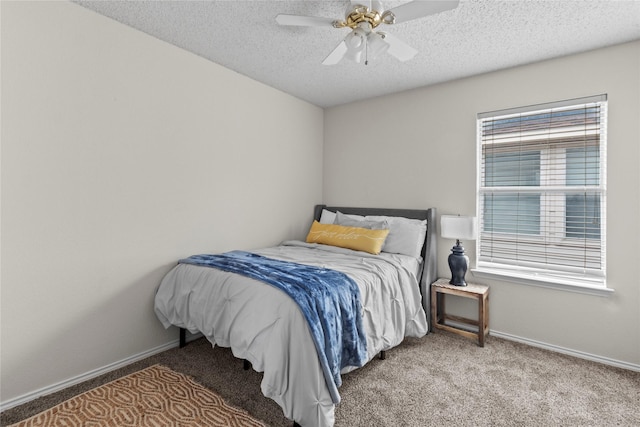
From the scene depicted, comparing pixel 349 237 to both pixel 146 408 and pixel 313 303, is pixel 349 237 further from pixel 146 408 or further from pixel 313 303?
pixel 146 408

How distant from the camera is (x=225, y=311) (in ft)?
7.20

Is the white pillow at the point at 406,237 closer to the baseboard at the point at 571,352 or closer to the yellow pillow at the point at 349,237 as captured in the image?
the yellow pillow at the point at 349,237

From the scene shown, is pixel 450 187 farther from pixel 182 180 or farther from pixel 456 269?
pixel 182 180

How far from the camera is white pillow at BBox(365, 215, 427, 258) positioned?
3203mm

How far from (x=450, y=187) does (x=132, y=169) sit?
293 cm

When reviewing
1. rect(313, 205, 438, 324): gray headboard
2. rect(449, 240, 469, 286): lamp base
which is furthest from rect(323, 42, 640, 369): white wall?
rect(449, 240, 469, 286): lamp base

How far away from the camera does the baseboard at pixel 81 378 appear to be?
6.49 feet

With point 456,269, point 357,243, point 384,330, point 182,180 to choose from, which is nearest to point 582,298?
point 456,269

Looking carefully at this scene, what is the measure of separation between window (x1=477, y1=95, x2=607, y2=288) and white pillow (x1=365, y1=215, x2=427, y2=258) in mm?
610

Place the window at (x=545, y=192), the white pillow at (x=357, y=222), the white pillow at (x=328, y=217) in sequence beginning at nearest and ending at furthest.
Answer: the window at (x=545, y=192), the white pillow at (x=357, y=222), the white pillow at (x=328, y=217)

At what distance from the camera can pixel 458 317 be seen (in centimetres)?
326

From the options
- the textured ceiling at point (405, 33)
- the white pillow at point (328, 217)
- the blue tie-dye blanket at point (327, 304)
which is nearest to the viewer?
the blue tie-dye blanket at point (327, 304)

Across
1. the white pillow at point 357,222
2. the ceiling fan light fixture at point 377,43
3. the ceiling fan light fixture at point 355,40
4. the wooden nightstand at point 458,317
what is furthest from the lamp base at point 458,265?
the ceiling fan light fixture at point 355,40

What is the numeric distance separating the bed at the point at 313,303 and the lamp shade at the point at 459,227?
0.26 metres
